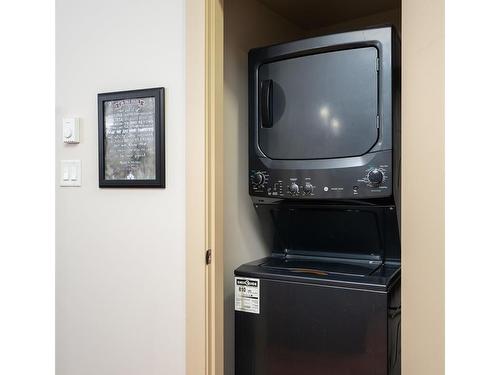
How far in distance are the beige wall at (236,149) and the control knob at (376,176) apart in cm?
62

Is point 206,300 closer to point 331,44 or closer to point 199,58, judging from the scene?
point 199,58

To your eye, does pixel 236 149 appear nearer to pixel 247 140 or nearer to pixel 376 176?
pixel 247 140

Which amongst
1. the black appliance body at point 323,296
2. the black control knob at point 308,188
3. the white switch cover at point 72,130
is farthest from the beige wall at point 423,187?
the white switch cover at point 72,130

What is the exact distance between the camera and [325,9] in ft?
7.03

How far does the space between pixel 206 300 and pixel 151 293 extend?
0.26 metres

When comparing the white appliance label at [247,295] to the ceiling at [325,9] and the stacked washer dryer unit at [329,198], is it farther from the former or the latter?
the ceiling at [325,9]

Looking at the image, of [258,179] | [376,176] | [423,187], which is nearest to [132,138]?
[258,179]

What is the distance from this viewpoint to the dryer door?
1.63 m

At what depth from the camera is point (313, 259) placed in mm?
2014

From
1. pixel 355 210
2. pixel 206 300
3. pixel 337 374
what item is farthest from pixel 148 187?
pixel 337 374

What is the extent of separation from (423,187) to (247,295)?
94 cm

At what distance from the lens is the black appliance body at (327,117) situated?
160 centimetres

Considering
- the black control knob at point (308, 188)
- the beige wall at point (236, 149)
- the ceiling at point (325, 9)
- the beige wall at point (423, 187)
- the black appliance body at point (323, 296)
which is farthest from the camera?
the ceiling at point (325, 9)

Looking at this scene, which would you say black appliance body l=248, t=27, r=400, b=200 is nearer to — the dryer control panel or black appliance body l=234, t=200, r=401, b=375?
the dryer control panel
